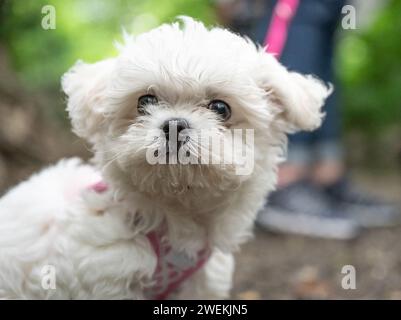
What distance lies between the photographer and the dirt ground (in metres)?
3.66

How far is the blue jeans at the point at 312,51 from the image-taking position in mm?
4586

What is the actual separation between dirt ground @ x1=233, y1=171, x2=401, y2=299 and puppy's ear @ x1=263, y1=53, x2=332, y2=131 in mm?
1240

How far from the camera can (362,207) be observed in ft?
17.0

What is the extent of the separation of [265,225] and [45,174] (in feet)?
7.17

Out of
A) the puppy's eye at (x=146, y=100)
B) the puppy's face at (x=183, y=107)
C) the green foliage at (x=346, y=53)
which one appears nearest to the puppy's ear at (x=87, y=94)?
the puppy's face at (x=183, y=107)

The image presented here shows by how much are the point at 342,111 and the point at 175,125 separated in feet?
20.9

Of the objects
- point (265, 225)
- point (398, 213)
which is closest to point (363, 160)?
point (398, 213)

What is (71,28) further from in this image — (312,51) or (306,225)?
(306,225)

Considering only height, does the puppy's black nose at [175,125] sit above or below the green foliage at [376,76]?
below

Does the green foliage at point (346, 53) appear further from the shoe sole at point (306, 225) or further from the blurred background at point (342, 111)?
the shoe sole at point (306, 225)

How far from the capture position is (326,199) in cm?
514

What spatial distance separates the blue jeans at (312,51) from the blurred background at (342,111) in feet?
1.55

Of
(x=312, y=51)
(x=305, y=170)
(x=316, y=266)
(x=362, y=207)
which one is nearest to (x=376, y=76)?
(x=362, y=207)
